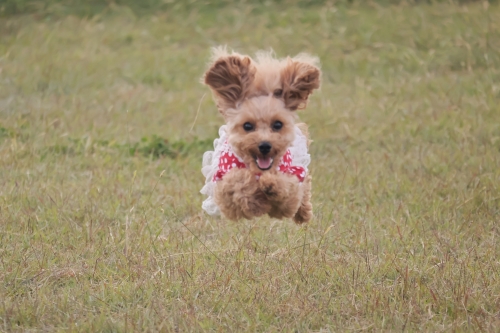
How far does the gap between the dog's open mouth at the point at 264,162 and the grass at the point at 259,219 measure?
725 mm

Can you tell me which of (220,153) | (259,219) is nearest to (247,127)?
(220,153)

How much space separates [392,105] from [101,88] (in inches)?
141

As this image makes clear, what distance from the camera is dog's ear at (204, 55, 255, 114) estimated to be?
4.21m

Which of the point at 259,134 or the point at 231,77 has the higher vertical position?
the point at 231,77

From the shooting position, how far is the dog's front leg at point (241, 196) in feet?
13.2

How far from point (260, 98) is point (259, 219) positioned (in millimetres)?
1620

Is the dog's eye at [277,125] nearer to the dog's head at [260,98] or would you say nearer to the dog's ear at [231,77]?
the dog's head at [260,98]

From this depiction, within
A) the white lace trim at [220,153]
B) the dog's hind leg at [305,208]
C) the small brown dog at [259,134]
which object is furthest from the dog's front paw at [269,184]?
the dog's hind leg at [305,208]

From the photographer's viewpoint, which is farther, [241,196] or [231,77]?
[231,77]

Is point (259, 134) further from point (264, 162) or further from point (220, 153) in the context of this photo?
point (220, 153)

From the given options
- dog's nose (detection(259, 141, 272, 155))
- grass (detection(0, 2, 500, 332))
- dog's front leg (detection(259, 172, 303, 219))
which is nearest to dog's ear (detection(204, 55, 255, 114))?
dog's nose (detection(259, 141, 272, 155))

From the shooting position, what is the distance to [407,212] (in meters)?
5.74

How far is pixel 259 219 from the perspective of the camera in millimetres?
5641

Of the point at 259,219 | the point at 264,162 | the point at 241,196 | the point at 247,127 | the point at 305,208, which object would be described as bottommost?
the point at 259,219
